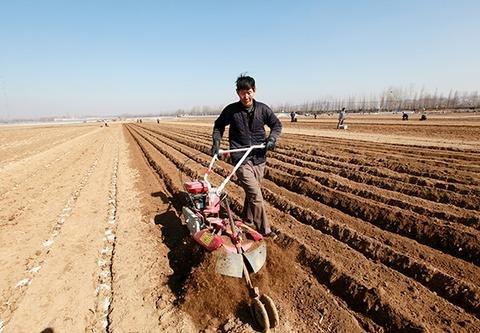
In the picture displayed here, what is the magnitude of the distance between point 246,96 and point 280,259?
2005 millimetres

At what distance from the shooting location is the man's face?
398cm

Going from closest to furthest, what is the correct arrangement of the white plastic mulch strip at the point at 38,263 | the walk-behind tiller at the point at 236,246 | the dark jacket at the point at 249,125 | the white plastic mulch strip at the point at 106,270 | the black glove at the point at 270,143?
the walk-behind tiller at the point at 236,246
the white plastic mulch strip at the point at 106,270
the white plastic mulch strip at the point at 38,263
the black glove at the point at 270,143
the dark jacket at the point at 249,125

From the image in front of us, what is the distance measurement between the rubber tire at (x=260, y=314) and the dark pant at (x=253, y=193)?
1.48 m

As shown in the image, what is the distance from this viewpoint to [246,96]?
4.02 m

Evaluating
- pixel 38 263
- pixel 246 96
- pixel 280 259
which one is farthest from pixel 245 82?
pixel 38 263

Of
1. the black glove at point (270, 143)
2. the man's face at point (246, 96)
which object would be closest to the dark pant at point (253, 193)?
the black glove at point (270, 143)

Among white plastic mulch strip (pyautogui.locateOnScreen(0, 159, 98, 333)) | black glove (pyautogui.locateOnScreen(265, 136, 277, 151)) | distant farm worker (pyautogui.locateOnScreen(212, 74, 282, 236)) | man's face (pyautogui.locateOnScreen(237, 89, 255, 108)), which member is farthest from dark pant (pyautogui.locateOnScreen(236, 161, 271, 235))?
white plastic mulch strip (pyautogui.locateOnScreen(0, 159, 98, 333))

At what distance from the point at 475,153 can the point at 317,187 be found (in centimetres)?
705

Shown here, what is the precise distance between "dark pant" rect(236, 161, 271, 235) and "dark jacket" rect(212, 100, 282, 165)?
13 cm

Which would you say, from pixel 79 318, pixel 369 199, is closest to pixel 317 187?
pixel 369 199

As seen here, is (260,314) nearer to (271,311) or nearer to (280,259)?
(271,311)

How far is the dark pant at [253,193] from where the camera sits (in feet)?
14.2

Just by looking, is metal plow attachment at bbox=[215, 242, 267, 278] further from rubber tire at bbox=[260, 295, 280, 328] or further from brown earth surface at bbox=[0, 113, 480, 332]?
rubber tire at bbox=[260, 295, 280, 328]

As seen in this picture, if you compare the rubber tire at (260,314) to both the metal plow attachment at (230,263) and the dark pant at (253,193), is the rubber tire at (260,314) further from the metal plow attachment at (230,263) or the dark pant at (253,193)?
the dark pant at (253,193)
